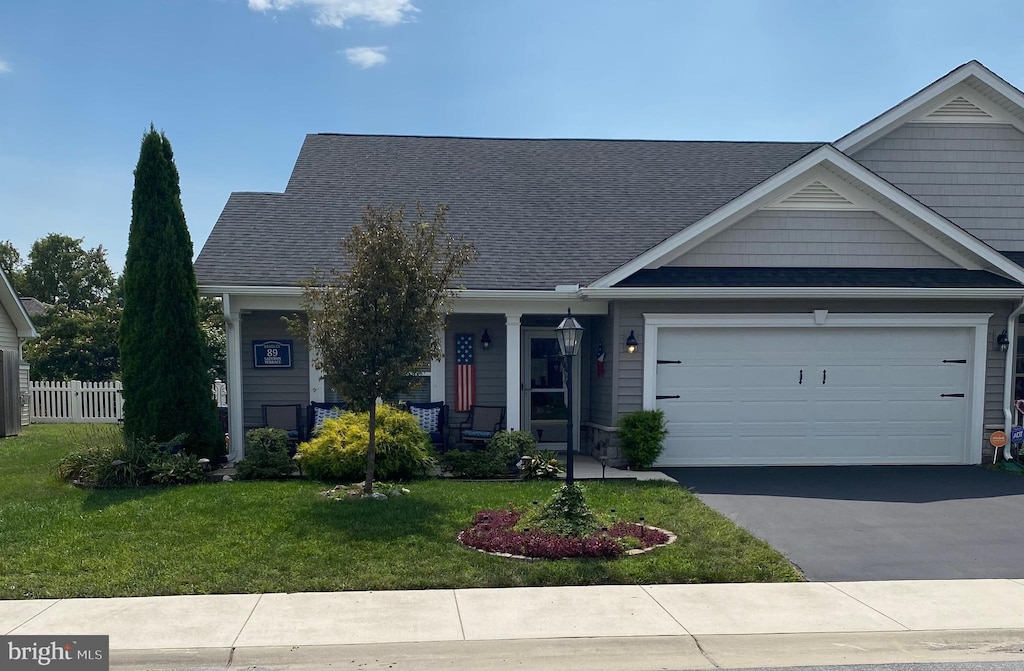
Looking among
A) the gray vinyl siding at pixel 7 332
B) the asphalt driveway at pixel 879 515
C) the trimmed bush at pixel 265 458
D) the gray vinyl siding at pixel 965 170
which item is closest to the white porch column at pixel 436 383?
the trimmed bush at pixel 265 458

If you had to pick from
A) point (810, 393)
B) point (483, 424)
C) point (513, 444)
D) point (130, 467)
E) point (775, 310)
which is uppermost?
point (775, 310)

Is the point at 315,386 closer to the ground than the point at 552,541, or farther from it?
farther from it

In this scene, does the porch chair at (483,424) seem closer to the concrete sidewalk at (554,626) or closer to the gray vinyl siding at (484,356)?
the gray vinyl siding at (484,356)

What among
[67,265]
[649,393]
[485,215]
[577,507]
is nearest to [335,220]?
[485,215]

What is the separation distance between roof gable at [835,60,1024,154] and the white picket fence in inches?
640

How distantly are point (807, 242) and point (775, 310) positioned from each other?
47.4 inches

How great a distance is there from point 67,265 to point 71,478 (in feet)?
113

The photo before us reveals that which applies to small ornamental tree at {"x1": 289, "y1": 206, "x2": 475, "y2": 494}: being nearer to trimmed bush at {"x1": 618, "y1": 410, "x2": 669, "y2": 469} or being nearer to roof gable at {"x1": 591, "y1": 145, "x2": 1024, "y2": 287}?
roof gable at {"x1": 591, "y1": 145, "x2": 1024, "y2": 287}

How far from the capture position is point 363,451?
9531 mm

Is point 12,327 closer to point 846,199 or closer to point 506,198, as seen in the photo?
point 506,198

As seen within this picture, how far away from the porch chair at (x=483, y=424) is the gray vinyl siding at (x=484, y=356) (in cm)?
57

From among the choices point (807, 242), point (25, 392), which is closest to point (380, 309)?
point (807, 242)

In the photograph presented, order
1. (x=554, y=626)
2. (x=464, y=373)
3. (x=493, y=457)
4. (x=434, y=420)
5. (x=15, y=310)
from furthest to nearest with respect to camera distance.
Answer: (x=15, y=310)
(x=464, y=373)
(x=434, y=420)
(x=493, y=457)
(x=554, y=626)

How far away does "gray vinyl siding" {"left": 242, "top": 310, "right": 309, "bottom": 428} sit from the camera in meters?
11.8
